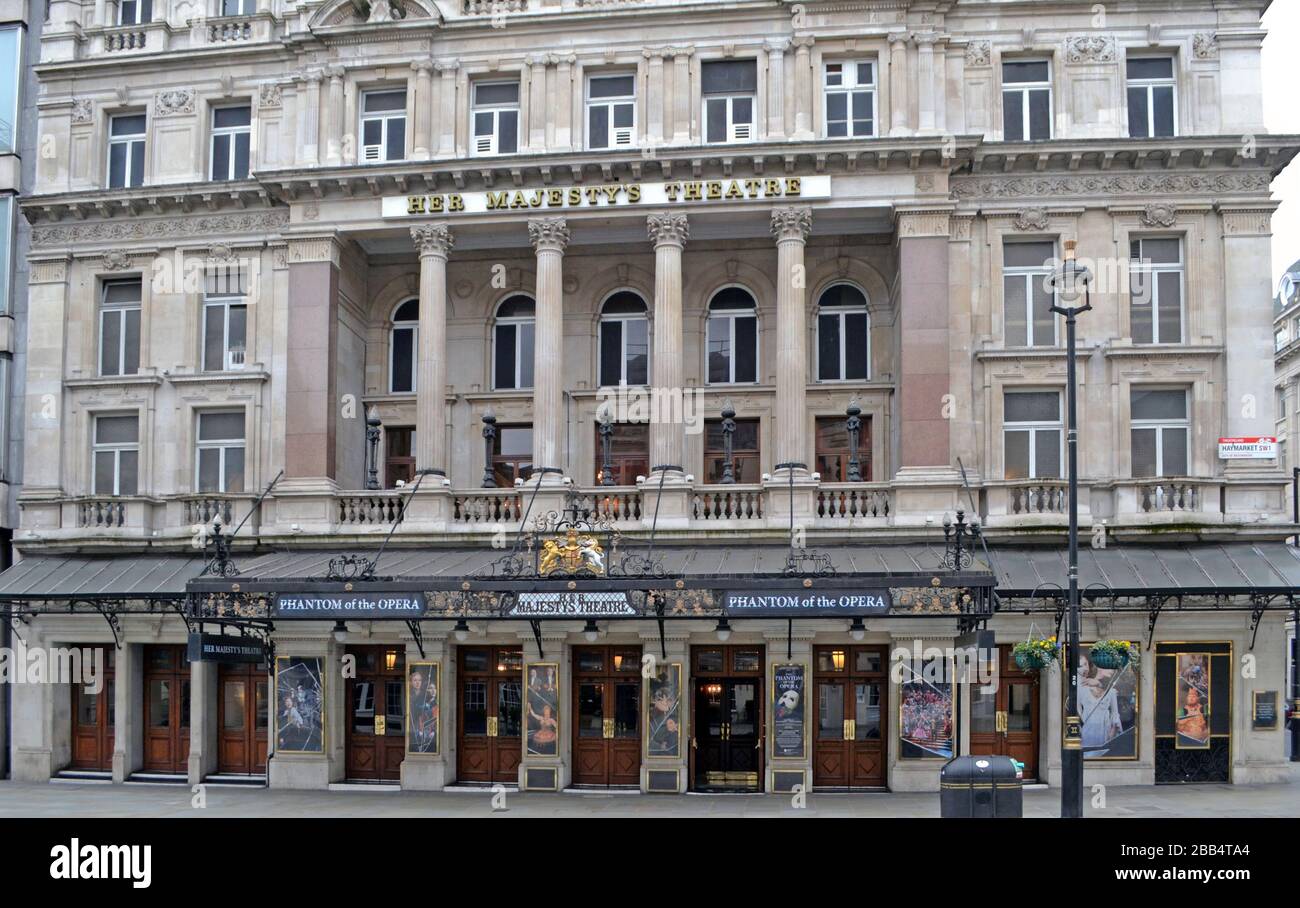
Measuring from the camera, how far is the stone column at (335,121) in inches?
1282

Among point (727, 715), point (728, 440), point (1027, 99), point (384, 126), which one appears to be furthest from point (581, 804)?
point (1027, 99)

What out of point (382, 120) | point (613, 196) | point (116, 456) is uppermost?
point (382, 120)

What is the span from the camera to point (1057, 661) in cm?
2839

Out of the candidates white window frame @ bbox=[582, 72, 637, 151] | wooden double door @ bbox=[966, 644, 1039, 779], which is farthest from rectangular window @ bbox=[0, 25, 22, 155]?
wooden double door @ bbox=[966, 644, 1039, 779]

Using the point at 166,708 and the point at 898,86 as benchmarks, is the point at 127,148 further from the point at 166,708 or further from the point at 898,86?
the point at 898,86

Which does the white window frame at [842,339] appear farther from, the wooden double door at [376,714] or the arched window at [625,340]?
the wooden double door at [376,714]

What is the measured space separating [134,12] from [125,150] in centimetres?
384

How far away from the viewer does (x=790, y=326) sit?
101 feet

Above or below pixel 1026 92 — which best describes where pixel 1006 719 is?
below

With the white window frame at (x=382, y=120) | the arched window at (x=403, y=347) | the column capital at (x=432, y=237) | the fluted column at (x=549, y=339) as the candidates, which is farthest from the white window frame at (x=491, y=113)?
the arched window at (x=403, y=347)

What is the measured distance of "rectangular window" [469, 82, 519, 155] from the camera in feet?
107

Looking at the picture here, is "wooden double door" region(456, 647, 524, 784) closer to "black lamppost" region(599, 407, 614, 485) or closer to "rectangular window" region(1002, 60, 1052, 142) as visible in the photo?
"black lamppost" region(599, 407, 614, 485)

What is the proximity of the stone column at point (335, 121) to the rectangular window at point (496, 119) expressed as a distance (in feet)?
10.8

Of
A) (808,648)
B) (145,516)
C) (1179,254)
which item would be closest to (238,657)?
(145,516)
